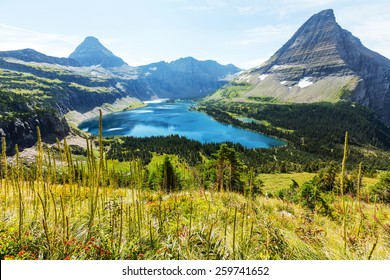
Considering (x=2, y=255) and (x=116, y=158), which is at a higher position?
(x=2, y=255)

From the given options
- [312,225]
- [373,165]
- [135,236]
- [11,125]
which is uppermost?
[135,236]

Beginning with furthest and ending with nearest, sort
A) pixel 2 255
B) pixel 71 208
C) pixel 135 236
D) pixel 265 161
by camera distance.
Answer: pixel 265 161 → pixel 71 208 → pixel 135 236 → pixel 2 255

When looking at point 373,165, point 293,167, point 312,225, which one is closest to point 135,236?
point 312,225

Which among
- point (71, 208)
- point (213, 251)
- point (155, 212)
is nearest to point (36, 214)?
point (71, 208)

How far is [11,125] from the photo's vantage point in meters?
161

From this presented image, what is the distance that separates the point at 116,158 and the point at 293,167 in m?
95.1

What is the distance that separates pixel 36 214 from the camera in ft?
21.4
